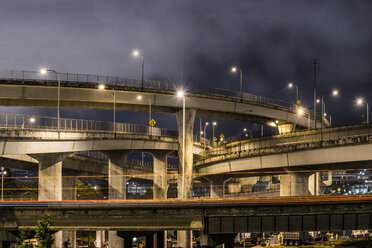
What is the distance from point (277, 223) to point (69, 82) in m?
34.0

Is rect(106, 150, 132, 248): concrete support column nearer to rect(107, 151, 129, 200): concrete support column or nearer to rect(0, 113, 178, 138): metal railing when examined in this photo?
rect(107, 151, 129, 200): concrete support column

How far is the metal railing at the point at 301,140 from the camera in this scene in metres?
46.7

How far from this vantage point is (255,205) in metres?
29.7

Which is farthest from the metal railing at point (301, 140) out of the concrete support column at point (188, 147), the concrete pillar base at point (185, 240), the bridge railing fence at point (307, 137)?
the concrete pillar base at point (185, 240)

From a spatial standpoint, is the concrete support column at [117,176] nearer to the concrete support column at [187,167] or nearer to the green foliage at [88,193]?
the green foliage at [88,193]

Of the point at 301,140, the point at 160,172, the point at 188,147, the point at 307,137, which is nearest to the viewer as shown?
the point at 188,147

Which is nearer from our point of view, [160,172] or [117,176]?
[117,176]

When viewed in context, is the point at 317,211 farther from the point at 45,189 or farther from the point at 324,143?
the point at 45,189

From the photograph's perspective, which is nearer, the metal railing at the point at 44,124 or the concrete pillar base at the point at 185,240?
the metal railing at the point at 44,124

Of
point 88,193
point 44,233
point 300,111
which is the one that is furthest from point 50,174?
point 300,111

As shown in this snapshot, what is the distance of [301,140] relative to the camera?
67.1 metres

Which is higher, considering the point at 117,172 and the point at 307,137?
the point at 307,137

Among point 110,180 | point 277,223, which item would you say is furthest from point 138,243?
point 277,223

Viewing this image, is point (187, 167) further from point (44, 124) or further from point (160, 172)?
point (44, 124)
